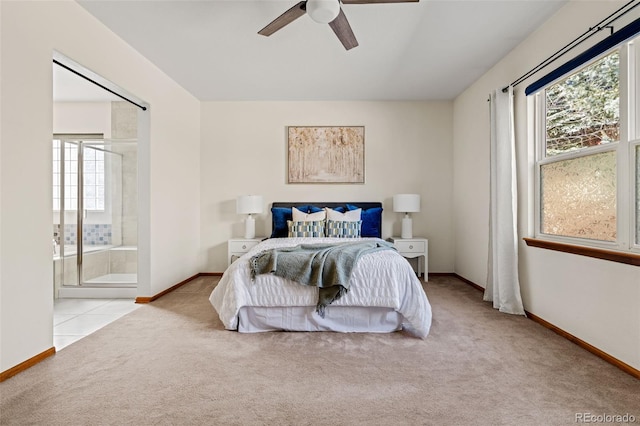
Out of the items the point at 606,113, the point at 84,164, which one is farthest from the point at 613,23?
the point at 84,164

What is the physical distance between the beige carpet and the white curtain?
43 centimetres

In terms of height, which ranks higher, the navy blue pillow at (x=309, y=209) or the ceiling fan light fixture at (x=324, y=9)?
the ceiling fan light fixture at (x=324, y=9)

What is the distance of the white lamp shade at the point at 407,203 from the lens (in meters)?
4.67


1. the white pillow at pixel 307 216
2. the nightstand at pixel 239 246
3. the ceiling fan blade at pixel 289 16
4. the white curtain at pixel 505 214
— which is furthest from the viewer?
the nightstand at pixel 239 246

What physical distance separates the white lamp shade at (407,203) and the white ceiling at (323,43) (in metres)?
1.50

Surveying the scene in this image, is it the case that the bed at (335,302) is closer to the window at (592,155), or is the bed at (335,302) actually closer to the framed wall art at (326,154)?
the window at (592,155)

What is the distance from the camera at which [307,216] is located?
454cm

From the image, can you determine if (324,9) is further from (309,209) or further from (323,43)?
(309,209)

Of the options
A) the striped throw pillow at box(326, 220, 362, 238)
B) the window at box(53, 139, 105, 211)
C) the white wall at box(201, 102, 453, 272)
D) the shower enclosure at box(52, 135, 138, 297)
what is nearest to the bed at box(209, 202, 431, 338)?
the striped throw pillow at box(326, 220, 362, 238)

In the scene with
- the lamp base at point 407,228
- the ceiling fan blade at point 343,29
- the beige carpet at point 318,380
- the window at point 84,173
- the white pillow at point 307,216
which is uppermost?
the ceiling fan blade at point 343,29

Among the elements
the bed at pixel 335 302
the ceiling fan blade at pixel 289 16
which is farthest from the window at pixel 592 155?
the ceiling fan blade at pixel 289 16

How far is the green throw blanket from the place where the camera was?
265 cm

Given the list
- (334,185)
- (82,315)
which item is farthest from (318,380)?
(334,185)

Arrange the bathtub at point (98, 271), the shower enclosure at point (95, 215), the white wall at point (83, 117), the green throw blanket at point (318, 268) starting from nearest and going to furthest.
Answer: the green throw blanket at point (318, 268) → the bathtub at point (98, 271) → the shower enclosure at point (95, 215) → the white wall at point (83, 117)
